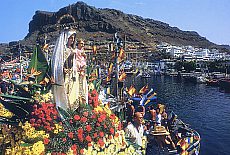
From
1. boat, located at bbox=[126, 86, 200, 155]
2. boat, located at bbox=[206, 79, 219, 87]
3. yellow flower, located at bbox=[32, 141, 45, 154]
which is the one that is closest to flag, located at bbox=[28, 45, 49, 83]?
yellow flower, located at bbox=[32, 141, 45, 154]

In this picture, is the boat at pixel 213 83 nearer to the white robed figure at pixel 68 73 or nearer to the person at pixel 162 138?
the person at pixel 162 138

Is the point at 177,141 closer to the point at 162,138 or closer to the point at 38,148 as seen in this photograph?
the point at 162,138

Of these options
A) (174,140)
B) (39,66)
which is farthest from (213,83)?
(39,66)

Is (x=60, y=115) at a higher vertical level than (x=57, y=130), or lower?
higher

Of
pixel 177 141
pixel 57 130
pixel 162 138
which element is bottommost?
pixel 177 141

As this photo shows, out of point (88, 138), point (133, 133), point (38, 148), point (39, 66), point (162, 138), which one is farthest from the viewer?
point (162, 138)

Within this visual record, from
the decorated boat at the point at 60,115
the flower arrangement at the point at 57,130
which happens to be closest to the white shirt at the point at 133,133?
the decorated boat at the point at 60,115

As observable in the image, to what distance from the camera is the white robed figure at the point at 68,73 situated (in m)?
7.99

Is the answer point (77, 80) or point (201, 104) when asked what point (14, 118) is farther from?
point (201, 104)

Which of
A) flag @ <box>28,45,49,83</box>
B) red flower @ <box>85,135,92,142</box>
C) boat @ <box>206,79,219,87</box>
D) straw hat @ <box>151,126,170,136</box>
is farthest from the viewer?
boat @ <box>206,79,219,87</box>

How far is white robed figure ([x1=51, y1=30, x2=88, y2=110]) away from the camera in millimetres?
7992

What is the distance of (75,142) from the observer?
7.43 metres

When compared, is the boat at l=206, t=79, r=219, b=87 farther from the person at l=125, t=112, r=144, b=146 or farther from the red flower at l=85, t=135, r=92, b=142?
the red flower at l=85, t=135, r=92, b=142

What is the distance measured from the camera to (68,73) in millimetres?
8141
